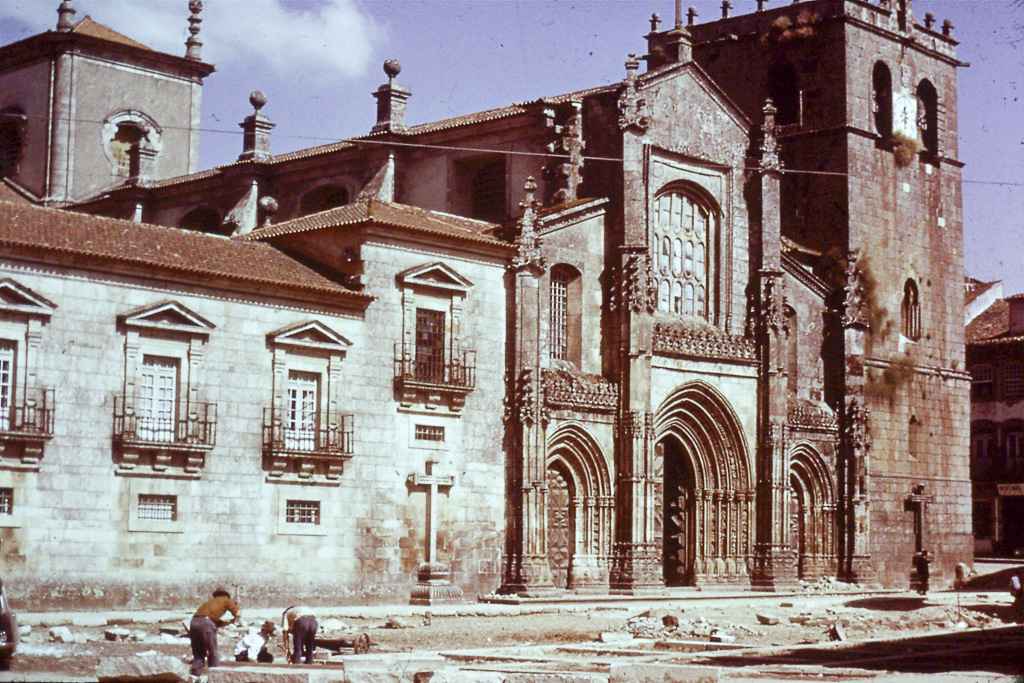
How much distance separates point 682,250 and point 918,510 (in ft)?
43.4

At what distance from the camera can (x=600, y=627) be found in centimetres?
3200

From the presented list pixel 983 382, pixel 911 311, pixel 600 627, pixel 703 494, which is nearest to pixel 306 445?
pixel 600 627

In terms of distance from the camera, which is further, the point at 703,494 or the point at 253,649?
the point at 703,494

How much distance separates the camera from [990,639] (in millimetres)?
31062

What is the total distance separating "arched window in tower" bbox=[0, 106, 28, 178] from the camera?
5231 cm

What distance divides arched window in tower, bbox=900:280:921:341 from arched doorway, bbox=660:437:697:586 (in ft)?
38.2

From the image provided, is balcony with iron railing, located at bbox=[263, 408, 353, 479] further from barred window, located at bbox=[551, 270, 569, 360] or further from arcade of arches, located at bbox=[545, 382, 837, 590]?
arcade of arches, located at bbox=[545, 382, 837, 590]

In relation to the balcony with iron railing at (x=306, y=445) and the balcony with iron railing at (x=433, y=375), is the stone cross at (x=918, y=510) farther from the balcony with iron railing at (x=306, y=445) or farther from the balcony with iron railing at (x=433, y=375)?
the balcony with iron railing at (x=306, y=445)

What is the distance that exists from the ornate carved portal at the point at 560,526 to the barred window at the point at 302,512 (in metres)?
7.51

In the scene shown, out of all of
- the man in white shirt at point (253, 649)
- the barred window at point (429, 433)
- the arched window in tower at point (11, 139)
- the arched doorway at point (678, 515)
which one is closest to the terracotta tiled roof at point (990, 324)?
the arched doorway at point (678, 515)

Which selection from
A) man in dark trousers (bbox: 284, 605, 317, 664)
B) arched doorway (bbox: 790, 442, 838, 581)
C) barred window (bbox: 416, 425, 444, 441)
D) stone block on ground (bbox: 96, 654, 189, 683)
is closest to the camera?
stone block on ground (bbox: 96, 654, 189, 683)

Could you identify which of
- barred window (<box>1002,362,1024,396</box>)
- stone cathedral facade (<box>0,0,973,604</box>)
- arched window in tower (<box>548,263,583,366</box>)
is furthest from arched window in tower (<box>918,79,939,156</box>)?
arched window in tower (<box>548,263,583,366</box>)

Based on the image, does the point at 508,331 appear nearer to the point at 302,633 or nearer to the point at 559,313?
the point at 559,313

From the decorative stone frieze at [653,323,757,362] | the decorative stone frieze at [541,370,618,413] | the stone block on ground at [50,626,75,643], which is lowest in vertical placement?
the stone block on ground at [50,626,75,643]
